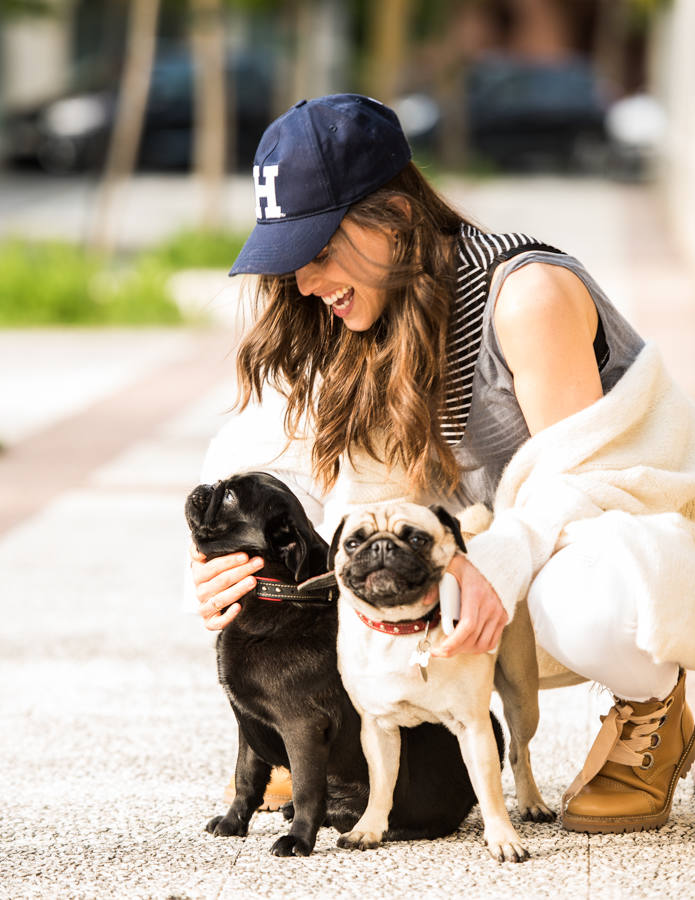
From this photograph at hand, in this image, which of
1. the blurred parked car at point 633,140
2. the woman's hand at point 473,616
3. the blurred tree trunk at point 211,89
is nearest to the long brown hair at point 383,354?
the woman's hand at point 473,616

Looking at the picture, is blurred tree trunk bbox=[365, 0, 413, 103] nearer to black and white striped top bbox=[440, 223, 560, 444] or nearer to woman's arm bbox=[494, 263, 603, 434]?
black and white striped top bbox=[440, 223, 560, 444]

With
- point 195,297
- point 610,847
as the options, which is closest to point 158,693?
point 610,847

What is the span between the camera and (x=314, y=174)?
292 centimetres

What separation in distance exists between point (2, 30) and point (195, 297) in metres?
18.4

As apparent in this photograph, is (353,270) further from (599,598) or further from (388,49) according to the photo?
(388,49)

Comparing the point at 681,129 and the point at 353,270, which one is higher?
the point at 353,270

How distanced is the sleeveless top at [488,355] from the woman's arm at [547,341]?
4 cm

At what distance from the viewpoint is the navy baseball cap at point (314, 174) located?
2.93 meters

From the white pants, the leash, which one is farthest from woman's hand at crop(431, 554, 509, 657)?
the leash

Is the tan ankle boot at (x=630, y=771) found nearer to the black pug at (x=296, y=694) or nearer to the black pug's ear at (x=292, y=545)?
the black pug at (x=296, y=694)

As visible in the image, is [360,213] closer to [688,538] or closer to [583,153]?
[688,538]

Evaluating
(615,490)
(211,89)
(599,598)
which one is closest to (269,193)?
(615,490)

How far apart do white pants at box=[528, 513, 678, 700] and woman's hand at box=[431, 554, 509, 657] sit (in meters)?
0.15

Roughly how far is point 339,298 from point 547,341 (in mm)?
451
